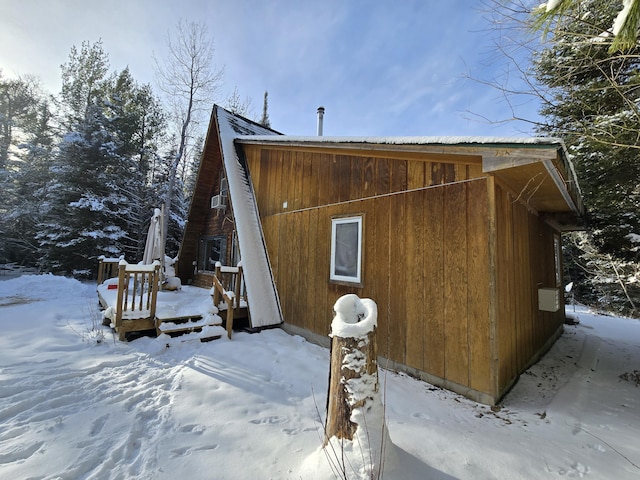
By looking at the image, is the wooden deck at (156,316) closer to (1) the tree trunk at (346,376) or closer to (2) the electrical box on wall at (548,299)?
(1) the tree trunk at (346,376)

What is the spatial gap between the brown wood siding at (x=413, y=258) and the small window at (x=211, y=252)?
190 inches

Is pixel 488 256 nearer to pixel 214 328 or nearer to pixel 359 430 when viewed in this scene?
pixel 359 430

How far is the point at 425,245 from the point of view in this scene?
3.58 m

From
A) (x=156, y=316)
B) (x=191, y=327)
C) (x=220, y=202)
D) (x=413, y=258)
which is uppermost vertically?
(x=220, y=202)

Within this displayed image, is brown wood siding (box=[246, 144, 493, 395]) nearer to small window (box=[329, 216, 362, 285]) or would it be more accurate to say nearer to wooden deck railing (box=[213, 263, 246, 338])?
small window (box=[329, 216, 362, 285])

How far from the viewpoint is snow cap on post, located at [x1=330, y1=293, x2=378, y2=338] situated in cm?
174

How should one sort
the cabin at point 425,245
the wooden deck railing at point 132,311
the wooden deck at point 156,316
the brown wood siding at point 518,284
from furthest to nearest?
the wooden deck at point 156,316, the wooden deck railing at point 132,311, the brown wood siding at point 518,284, the cabin at point 425,245

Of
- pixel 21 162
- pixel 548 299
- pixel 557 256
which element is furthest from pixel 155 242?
pixel 21 162

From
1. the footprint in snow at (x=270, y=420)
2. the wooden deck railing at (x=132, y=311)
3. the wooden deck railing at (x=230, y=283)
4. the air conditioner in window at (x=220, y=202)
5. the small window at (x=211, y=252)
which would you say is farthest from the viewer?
the small window at (x=211, y=252)

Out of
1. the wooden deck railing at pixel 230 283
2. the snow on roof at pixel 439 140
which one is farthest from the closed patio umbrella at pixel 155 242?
the snow on roof at pixel 439 140

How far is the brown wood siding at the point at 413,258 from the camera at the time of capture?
3.15 m

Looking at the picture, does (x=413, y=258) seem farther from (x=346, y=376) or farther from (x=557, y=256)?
(x=557, y=256)

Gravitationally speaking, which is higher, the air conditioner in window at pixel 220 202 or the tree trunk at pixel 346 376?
the air conditioner in window at pixel 220 202

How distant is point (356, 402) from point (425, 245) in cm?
242
